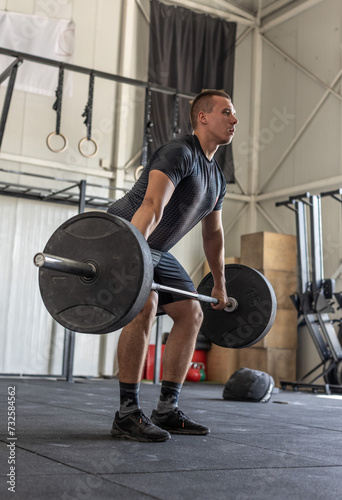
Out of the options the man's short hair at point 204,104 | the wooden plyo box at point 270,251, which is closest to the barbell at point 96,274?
the man's short hair at point 204,104

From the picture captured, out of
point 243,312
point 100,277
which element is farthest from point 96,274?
point 243,312

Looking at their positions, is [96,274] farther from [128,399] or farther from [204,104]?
[204,104]

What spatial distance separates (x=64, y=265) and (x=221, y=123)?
959 mm

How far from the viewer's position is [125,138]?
7320 mm

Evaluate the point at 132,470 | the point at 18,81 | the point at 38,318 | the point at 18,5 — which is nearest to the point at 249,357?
the point at 38,318

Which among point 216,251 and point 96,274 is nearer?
point 96,274

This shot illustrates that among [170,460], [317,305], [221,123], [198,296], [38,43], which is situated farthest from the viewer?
[38,43]

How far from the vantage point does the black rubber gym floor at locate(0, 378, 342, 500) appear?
1324 millimetres

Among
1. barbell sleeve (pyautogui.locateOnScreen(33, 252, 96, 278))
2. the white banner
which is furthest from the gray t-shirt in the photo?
the white banner

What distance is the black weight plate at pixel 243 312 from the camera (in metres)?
2.52

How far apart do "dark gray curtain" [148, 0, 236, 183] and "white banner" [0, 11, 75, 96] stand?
1045 mm

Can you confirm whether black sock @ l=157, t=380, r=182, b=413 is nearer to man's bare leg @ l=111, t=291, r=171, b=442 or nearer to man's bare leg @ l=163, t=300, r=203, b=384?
man's bare leg @ l=163, t=300, r=203, b=384

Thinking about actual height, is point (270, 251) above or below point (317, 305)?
above

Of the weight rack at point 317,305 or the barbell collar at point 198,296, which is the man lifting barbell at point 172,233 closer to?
the barbell collar at point 198,296
